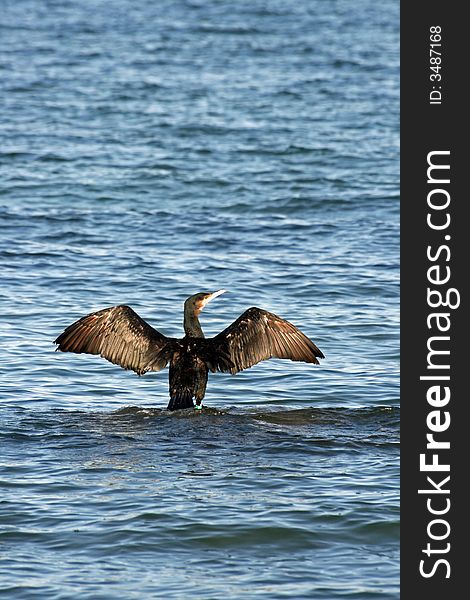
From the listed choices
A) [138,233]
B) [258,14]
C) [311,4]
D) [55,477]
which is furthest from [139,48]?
[55,477]

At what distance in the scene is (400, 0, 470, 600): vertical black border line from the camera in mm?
8008

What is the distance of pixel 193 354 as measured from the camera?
447 inches

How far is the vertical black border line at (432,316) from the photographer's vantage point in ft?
26.3

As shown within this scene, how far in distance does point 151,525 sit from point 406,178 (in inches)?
125

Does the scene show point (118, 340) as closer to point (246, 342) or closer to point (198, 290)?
point (246, 342)

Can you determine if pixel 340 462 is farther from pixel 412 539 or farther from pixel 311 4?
pixel 311 4

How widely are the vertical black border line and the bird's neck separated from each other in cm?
250

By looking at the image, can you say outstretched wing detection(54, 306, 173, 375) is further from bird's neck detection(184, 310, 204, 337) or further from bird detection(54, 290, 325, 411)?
Result: bird's neck detection(184, 310, 204, 337)

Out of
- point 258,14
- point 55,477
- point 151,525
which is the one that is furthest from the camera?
point 258,14

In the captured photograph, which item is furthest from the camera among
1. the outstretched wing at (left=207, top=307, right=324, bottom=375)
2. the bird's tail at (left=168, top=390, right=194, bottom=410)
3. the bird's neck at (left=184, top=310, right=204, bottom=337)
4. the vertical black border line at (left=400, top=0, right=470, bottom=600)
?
the bird's neck at (left=184, top=310, right=204, bottom=337)

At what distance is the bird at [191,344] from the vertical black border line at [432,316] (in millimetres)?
2118

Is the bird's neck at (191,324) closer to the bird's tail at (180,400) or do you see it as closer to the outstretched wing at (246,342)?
the outstretched wing at (246,342)

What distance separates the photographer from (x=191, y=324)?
454 inches

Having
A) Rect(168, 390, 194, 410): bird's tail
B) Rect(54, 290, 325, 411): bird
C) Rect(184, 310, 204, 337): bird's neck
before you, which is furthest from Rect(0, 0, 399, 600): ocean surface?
Rect(184, 310, 204, 337): bird's neck
